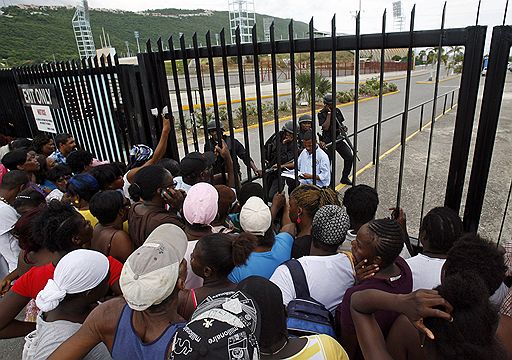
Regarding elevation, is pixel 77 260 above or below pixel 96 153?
above

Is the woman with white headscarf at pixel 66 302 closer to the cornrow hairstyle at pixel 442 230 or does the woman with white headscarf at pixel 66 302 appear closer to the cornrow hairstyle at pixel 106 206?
the cornrow hairstyle at pixel 106 206

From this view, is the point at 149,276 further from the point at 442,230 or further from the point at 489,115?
the point at 489,115

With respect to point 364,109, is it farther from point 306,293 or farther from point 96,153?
point 306,293

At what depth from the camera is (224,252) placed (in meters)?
1.80

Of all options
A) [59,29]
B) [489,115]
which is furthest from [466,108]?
[59,29]

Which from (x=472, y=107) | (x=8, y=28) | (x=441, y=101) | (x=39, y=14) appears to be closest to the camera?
(x=472, y=107)

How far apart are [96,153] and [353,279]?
4.48 metres

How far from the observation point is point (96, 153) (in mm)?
5047

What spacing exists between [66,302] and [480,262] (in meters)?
1.93

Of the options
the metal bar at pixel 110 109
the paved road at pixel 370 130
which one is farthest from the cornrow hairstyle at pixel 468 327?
the metal bar at pixel 110 109

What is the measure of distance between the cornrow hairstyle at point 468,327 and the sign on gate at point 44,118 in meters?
5.45

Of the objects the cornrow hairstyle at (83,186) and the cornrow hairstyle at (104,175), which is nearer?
the cornrow hairstyle at (83,186)

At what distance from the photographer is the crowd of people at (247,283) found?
3.49ft

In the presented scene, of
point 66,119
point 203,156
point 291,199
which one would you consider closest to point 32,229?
point 203,156
